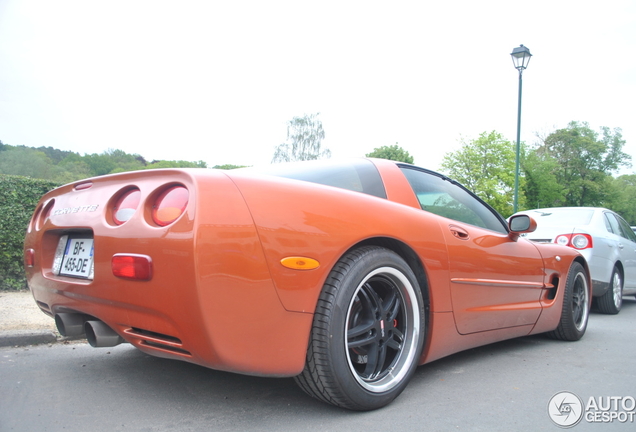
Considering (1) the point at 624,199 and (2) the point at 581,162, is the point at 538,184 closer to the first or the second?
(2) the point at 581,162

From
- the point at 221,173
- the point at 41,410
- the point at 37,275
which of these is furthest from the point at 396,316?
the point at 37,275

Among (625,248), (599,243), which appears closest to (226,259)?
(599,243)

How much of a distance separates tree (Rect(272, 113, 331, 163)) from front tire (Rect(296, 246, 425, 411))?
51008mm

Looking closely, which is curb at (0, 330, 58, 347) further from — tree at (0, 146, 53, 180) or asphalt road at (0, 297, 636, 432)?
tree at (0, 146, 53, 180)

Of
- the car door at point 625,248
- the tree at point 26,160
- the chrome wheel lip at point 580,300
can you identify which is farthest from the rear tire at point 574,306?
the tree at point 26,160

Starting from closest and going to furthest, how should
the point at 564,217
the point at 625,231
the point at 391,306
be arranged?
1. the point at 391,306
2. the point at 564,217
3. the point at 625,231

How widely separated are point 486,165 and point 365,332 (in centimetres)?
3968

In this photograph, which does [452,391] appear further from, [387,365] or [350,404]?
[350,404]

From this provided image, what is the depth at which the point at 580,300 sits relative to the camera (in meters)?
4.28

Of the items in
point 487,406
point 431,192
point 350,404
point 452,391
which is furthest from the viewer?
point 431,192

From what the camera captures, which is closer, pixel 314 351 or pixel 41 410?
pixel 314 351

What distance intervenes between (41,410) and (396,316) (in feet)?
5.66

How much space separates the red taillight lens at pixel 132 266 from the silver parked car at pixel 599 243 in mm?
5135

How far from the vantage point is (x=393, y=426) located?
2057 millimetres
